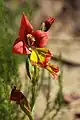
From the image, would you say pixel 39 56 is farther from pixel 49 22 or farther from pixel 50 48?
pixel 50 48

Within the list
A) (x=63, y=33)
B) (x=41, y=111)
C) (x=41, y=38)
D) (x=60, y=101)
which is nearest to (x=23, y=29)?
(x=41, y=38)

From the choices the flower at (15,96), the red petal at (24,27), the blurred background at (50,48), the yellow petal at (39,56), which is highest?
the red petal at (24,27)

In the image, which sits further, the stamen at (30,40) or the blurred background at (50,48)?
the blurred background at (50,48)

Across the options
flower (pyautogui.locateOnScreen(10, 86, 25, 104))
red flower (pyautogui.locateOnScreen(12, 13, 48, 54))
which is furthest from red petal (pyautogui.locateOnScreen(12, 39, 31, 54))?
flower (pyautogui.locateOnScreen(10, 86, 25, 104))

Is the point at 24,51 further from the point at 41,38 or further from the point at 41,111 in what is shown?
the point at 41,111

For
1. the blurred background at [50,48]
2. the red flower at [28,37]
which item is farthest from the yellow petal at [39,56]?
the blurred background at [50,48]

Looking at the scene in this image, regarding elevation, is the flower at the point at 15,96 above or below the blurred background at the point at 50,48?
above

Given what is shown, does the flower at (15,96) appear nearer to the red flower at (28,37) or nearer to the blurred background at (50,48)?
the red flower at (28,37)

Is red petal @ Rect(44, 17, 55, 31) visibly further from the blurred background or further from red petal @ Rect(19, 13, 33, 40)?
the blurred background
